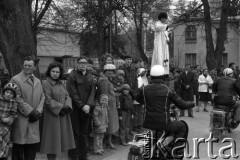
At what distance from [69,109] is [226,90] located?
5.19m

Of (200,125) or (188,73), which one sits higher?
(188,73)

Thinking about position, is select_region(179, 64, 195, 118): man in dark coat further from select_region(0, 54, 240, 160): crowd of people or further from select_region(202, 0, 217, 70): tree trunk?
select_region(202, 0, 217, 70): tree trunk

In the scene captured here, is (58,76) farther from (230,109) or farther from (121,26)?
(121,26)

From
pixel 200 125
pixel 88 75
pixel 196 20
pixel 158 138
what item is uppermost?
pixel 196 20

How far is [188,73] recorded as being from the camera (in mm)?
15414

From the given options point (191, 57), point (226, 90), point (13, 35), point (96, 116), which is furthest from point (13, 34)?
point (191, 57)

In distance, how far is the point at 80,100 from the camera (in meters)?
7.70

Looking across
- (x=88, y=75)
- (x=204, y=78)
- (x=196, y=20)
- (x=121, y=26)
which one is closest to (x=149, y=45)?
(x=196, y=20)

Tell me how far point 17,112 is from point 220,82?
6336 millimetres

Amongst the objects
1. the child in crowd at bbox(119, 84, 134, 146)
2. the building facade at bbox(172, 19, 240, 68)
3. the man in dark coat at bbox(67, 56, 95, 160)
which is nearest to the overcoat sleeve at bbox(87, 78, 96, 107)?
the man in dark coat at bbox(67, 56, 95, 160)

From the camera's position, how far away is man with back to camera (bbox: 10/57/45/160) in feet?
20.6

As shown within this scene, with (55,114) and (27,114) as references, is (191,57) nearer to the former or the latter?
(55,114)

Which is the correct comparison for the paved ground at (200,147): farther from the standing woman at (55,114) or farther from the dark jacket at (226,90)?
the standing woman at (55,114)

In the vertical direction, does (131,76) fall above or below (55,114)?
above
